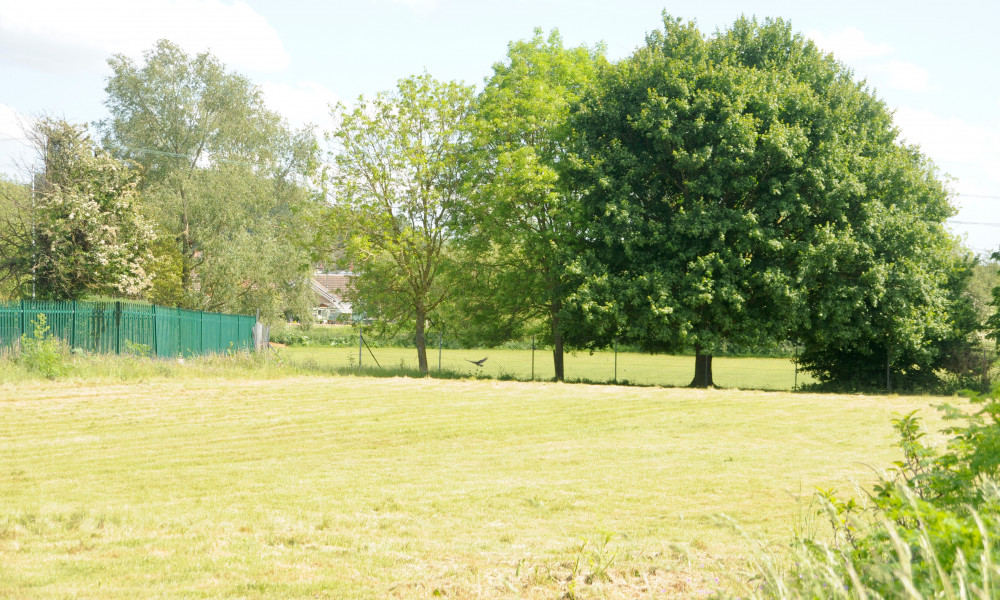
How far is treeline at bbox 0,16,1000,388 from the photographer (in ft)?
84.7

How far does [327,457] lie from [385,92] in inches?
785

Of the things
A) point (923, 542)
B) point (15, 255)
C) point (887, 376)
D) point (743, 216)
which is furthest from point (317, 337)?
point (923, 542)

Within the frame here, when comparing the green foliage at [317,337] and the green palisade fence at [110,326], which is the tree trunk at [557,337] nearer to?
the green palisade fence at [110,326]

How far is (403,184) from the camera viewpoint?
97.7 ft

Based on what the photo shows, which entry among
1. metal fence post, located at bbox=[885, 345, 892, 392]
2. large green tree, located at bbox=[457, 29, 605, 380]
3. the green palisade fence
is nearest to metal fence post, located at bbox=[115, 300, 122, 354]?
the green palisade fence

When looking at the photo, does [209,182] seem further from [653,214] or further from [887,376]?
[887,376]

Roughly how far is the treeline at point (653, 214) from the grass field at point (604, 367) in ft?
14.2

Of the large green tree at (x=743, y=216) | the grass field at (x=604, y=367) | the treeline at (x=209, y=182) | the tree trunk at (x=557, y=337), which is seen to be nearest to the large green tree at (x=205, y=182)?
the treeline at (x=209, y=182)

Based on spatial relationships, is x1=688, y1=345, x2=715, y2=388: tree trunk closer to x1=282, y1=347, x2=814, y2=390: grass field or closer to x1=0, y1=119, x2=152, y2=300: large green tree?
x1=282, y1=347, x2=814, y2=390: grass field

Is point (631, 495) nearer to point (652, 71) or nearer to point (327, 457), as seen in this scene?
point (327, 457)

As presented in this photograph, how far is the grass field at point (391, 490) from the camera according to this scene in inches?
233

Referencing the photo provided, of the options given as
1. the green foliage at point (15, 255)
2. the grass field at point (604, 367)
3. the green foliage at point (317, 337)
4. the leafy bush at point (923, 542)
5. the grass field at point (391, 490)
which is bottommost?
the grass field at point (604, 367)

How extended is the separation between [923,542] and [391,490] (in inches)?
298

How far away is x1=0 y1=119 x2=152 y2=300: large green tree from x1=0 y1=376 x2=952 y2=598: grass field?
21.7 feet
